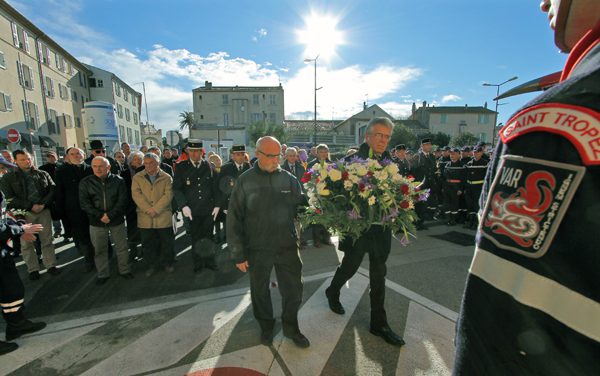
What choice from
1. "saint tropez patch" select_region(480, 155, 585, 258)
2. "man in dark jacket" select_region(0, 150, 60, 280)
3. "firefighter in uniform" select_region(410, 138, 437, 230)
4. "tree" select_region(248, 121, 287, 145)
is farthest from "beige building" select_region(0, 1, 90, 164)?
"saint tropez patch" select_region(480, 155, 585, 258)

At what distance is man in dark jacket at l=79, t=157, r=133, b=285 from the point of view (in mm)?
4578

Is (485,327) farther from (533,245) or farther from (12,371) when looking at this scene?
(12,371)

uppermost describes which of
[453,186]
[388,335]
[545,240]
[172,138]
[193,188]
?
[172,138]

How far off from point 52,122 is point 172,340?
32.4 metres

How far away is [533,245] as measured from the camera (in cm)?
72

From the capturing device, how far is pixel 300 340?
2.94 meters

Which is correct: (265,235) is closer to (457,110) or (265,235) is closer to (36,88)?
(36,88)

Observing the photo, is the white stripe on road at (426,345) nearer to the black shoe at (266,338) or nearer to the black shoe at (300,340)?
the black shoe at (300,340)

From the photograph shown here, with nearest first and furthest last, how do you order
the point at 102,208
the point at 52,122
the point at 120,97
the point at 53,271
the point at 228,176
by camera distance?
1. the point at 102,208
2. the point at 53,271
3. the point at 228,176
4. the point at 52,122
5. the point at 120,97

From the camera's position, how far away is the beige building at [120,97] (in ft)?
121

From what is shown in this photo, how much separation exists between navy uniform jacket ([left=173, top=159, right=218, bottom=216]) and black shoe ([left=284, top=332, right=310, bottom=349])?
9.81ft

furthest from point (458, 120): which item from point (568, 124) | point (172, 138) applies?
point (568, 124)

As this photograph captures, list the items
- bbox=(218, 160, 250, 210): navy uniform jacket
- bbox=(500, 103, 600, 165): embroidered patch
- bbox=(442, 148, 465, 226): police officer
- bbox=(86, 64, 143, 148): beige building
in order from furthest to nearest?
bbox=(86, 64, 143, 148): beige building → bbox=(442, 148, 465, 226): police officer → bbox=(218, 160, 250, 210): navy uniform jacket → bbox=(500, 103, 600, 165): embroidered patch

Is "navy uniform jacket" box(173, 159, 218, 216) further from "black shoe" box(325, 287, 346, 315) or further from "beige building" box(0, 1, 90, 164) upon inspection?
"beige building" box(0, 1, 90, 164)
